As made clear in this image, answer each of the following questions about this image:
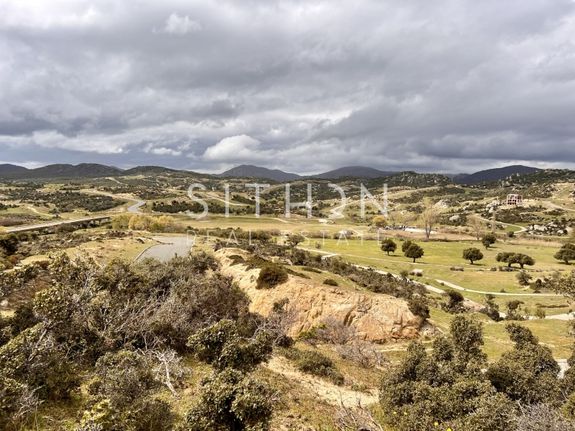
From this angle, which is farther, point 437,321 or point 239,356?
point 437,321

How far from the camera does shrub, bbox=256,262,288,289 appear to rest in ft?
91.7

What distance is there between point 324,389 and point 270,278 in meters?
13.2

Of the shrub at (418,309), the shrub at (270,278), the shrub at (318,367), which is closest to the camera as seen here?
the shrub at (318,367)

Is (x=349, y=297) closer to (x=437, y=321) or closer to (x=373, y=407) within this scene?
(x=437, y=321)

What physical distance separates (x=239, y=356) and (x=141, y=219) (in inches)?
2860

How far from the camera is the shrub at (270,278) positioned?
1100 inches

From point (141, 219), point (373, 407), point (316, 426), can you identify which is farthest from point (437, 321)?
point (141, 219)

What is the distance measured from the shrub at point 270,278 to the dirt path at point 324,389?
34.0ft

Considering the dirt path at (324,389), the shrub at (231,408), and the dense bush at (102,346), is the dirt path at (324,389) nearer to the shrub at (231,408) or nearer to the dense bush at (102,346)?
the dense bush at (102,346)

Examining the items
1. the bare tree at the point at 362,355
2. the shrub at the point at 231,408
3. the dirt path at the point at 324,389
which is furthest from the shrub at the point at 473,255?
the shrub at the point at 231,408

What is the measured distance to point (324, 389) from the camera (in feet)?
50.4

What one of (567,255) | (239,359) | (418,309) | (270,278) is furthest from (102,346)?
(567,255)

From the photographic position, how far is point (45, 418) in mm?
9125

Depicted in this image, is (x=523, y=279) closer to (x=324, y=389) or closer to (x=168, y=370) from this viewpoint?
(x=324, y=389)
